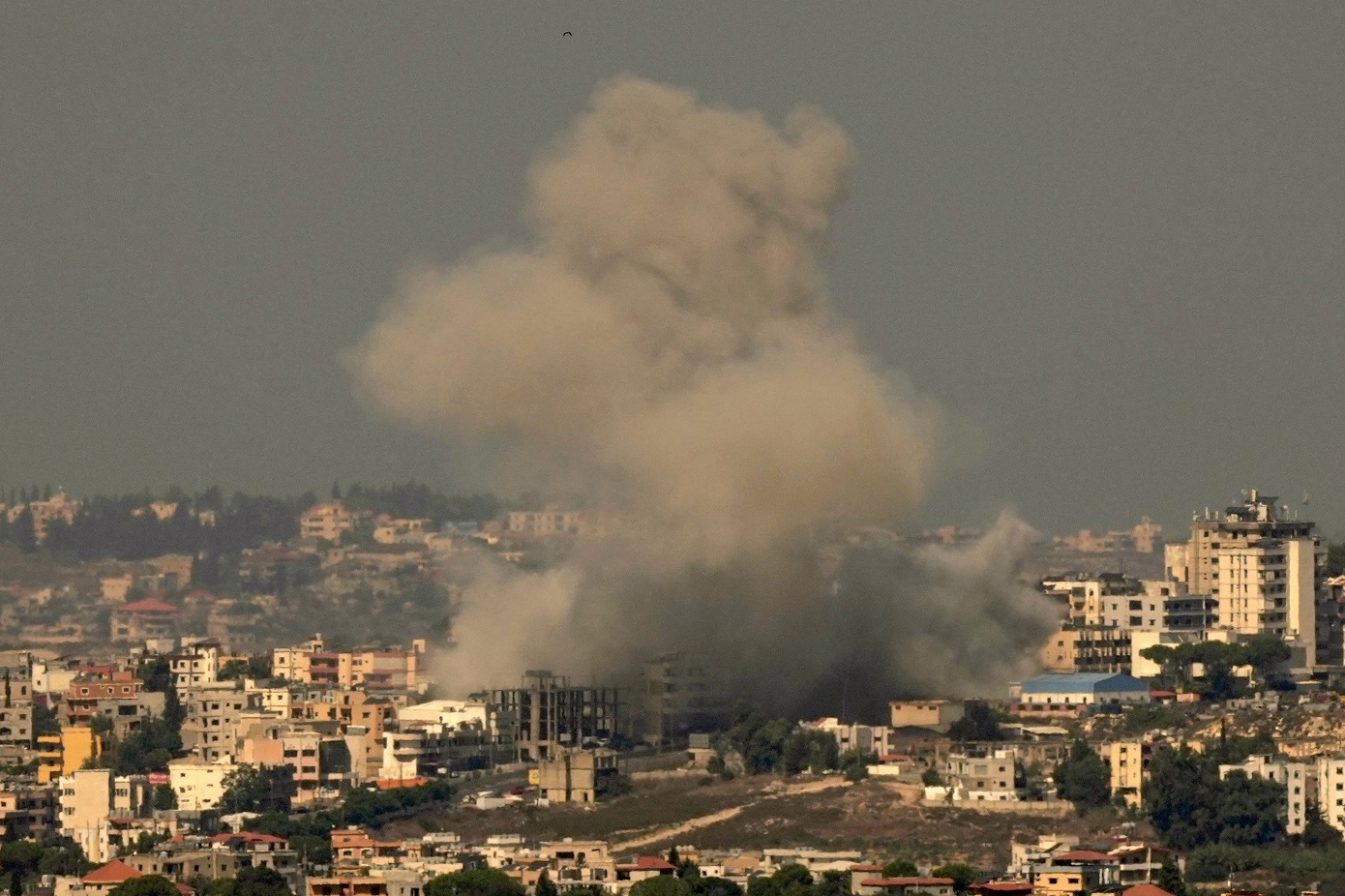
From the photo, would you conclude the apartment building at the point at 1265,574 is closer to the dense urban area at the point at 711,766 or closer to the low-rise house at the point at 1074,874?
the dense urban area at the point at 711,766

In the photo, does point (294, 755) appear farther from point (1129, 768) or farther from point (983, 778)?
point (1129, 768)

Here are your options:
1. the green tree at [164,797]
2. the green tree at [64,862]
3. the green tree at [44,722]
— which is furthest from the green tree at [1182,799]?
the green tree at [44,722]

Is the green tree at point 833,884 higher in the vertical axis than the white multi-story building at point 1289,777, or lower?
lower

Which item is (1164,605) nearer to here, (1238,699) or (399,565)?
(1238,699)

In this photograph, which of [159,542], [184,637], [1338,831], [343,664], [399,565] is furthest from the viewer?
[159,542]

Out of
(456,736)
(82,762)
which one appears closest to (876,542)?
(456,736)

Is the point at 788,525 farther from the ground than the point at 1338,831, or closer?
farther from the ground
